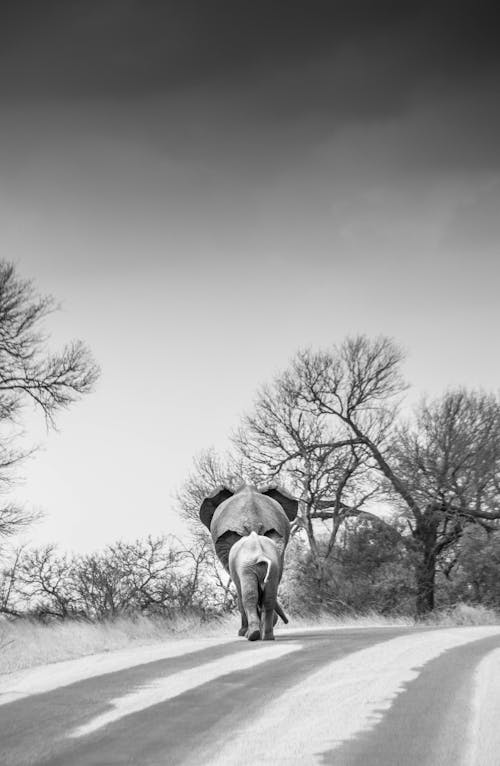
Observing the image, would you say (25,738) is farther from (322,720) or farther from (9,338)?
(9,338)

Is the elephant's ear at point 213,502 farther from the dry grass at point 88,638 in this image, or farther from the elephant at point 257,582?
the elephant at point 257,582

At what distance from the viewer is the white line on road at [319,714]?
4148mm

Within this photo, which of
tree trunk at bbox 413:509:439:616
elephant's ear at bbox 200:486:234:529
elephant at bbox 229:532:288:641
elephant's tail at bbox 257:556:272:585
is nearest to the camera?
elephant at bbox 229:532:288:641

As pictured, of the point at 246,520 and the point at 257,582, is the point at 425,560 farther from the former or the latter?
the point at 257,582

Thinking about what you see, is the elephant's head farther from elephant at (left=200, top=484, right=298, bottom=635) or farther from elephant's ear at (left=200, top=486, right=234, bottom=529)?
elephant's ear at (left=200, top=486, right=234, bottom=529)

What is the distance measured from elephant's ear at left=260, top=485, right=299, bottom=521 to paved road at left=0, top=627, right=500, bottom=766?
8929 mm

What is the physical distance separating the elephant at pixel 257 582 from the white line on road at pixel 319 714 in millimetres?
3992

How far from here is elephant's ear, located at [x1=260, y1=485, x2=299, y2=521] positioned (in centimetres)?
1688

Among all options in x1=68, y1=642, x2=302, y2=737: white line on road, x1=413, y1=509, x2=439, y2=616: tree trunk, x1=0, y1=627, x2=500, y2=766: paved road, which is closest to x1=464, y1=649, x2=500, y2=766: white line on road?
x1=0, y1=627, x2=500, y2=766: paved road

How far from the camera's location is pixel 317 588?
2762 centimetres

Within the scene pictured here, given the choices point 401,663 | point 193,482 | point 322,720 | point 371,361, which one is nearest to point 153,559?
point 193,482

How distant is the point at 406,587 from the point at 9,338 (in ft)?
49.1

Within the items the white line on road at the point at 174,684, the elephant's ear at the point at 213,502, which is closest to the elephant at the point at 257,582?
the white line on road at the point at 174,684

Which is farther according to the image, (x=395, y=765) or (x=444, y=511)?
(x=444, y=511)
